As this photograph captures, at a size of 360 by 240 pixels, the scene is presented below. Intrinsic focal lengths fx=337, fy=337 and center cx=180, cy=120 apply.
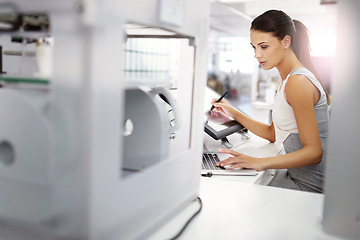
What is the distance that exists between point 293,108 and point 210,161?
0.40 m

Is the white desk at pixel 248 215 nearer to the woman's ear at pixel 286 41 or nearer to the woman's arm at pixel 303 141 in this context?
the woman's arm at pixel 303 141

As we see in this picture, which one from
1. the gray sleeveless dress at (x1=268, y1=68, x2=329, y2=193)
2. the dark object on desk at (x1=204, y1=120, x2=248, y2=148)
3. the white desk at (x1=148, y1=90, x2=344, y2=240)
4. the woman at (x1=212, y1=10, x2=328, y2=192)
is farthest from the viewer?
the dark object on desk at (x1=204, y1=120, x2=248, y2=148)

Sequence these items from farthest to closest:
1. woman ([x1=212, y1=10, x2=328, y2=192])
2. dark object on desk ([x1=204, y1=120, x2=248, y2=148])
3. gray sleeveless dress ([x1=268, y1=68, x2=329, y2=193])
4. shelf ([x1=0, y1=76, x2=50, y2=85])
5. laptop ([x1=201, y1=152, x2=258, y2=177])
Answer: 1. dark object on desk ([x1=204, y1=120, x2=248, y2=148])
2. gray sleeveless dress ([x1=268, y1=68, x2=329, y2=193])
3. woman ([x1=212, y1=10, x2=328, y2=192])
4. laptop ([x1=201, y1=152, x2=258, y2=177])
5. shelf ([x1=0, y1=76, x2=50, y2=85])

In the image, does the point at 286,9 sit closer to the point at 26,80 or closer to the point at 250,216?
the point at 250,216

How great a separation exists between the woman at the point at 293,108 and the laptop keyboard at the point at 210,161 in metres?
0.03

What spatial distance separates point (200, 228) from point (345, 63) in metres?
0.43

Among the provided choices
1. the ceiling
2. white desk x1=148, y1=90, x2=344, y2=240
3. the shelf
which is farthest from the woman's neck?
the ceiling

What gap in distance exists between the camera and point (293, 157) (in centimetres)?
128

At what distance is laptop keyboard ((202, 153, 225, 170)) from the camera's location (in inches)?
47.8

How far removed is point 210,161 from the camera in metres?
1.30

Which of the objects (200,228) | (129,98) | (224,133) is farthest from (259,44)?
(200,228)

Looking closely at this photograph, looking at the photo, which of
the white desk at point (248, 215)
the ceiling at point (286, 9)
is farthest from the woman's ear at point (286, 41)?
the ceiling at point (286, 9)

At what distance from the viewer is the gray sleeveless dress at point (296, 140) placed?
1.42 metres

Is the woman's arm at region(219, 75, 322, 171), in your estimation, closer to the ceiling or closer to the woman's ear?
the woman's ear
